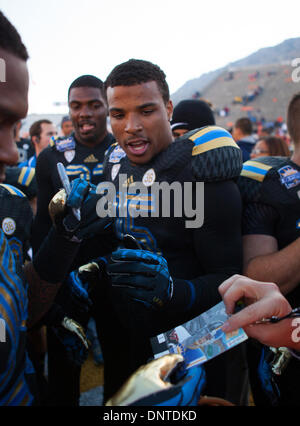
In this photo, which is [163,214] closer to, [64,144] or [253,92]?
[64,144]

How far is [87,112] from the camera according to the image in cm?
270

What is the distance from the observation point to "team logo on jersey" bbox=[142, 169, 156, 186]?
5.39 ft

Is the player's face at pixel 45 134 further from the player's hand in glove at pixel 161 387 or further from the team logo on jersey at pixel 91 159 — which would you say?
the player's hand in glove at pixel 161 387

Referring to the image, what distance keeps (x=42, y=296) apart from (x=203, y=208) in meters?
0.81

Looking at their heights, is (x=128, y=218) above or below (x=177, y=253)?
above

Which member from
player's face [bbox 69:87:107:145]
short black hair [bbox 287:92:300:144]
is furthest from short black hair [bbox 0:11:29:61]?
player's face [bbox 69:87:107:145]

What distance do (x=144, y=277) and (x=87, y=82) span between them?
212 centimetres

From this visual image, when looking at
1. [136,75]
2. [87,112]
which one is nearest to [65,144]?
[87,112]

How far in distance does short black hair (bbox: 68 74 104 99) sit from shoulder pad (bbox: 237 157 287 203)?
1597 millimetres

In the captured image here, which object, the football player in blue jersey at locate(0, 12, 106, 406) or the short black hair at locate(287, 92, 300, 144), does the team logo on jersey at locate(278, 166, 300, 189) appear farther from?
the football player in blue jersey at locate(0, 12, 106, 406)

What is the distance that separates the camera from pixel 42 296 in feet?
4.73

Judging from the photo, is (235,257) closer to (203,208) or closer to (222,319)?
(203,208)

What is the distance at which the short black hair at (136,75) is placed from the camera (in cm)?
166
